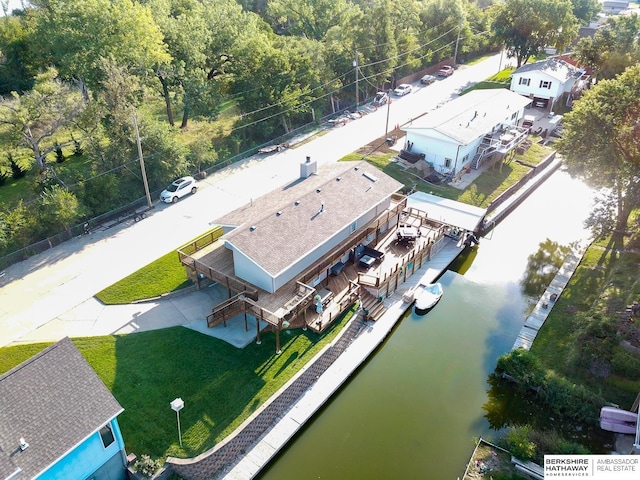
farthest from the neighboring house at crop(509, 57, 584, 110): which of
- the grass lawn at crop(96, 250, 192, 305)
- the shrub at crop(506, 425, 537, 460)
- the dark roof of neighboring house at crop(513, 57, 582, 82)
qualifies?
the grass lawn at crop(96, 250, 192, 305)

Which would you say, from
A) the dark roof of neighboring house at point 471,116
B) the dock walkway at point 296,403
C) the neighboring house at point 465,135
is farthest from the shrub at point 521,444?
the dark roof of neighboring house at point 471,116

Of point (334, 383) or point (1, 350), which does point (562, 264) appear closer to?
point (334, 383)

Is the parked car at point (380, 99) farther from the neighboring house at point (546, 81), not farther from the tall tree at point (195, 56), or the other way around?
the tall tree at point (195, 56)

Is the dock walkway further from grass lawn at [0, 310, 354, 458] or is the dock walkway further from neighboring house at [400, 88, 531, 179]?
neighboring house at [400, 88, 531, 179]

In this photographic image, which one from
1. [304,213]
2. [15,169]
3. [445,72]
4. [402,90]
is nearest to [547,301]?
[304,213]

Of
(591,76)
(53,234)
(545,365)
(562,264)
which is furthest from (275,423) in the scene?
(591,76)
